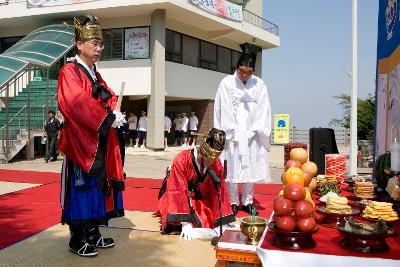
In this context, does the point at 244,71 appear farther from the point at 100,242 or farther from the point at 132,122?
the point at 132,122

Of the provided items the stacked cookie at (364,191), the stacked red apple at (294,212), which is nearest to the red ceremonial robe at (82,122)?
the stacked red apple at (294,212)

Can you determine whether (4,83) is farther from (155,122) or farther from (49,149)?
(155,122)

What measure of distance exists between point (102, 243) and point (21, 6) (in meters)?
15.7

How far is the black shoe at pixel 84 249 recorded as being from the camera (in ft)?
10.8

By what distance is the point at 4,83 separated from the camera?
10500 mm

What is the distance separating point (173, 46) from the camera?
17031mm

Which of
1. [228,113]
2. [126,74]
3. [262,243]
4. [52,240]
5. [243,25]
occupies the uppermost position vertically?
[243,25]

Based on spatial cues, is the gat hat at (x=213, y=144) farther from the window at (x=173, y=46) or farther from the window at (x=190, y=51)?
the window at (x=190, y=51)

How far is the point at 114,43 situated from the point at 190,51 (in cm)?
339

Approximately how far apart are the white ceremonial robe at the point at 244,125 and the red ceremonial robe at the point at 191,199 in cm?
102

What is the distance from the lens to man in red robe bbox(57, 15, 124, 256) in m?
3.12

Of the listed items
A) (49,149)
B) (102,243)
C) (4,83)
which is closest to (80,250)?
(102,243)

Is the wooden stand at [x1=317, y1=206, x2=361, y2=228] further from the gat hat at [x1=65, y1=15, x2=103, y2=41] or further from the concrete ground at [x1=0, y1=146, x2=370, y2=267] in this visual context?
the gat hat at [x1=65, y1=15, x2=103, y2=41]

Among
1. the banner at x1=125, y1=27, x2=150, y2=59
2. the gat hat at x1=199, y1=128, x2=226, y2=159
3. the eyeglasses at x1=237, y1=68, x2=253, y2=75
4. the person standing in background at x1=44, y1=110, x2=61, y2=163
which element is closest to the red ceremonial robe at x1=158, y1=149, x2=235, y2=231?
the gat hat at x1=199, y1=128, x2=226, y2=159
